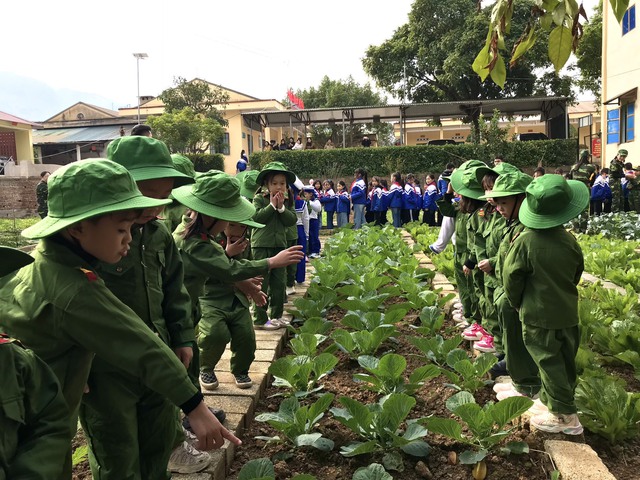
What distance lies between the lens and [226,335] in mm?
3539

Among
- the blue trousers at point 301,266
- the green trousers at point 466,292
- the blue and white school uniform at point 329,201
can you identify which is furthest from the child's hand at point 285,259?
the blue and white school uniform at point 329,201

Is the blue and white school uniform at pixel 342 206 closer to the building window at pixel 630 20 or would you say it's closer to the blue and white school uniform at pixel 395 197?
the blue and white school uniform at pixel 395 197

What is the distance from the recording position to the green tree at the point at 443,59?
92.2 feet

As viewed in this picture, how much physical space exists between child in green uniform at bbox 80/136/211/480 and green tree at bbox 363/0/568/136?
82.5 ft

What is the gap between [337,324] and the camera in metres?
5.50

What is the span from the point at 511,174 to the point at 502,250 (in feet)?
1.77

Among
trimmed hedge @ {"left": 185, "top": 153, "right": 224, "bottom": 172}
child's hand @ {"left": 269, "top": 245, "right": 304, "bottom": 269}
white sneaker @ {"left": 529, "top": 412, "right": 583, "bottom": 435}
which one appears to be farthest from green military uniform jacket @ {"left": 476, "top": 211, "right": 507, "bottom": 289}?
trimmed hedge @ {"left": 185, "top": 153, "right": 224, "bottom": 172}

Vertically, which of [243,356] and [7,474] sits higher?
[7,474]

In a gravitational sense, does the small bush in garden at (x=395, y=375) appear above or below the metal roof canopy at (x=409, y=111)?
below

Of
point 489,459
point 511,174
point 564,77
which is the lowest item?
point 489,459

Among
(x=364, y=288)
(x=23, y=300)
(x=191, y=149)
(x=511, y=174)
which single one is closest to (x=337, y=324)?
(x=364, y=288)

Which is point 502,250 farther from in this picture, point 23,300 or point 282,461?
point 23,300

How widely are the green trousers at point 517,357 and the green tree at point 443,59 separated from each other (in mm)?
23827

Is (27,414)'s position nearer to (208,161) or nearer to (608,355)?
(608,355)
